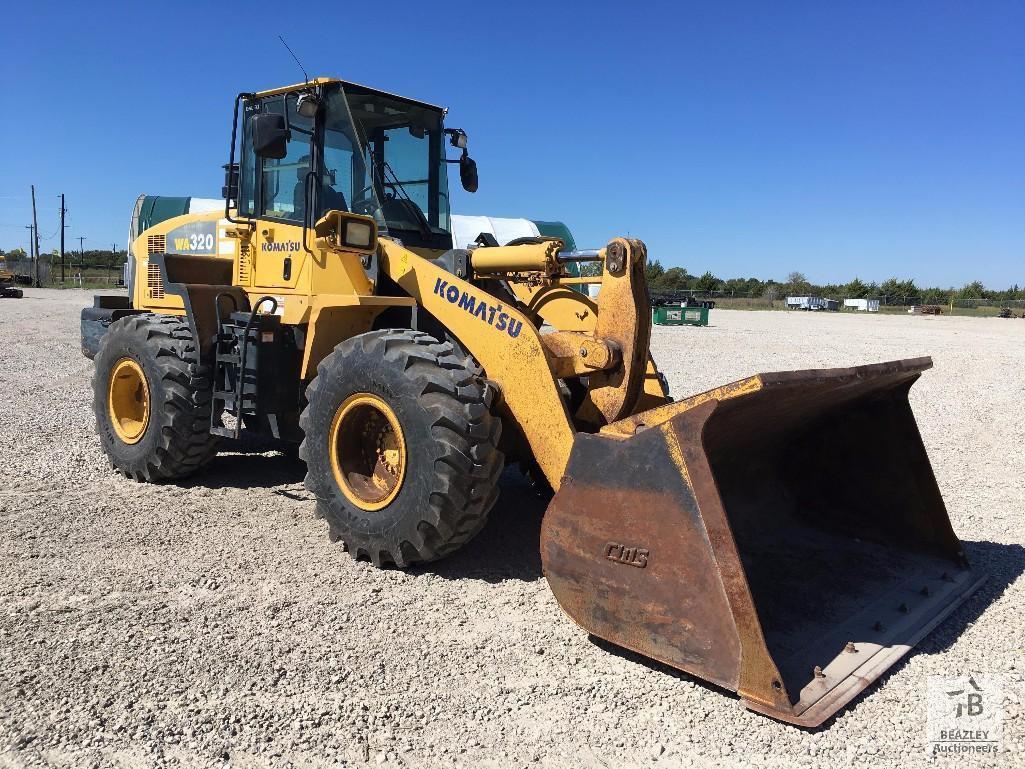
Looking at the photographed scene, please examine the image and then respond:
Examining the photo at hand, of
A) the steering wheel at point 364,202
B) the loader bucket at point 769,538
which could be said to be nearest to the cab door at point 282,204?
the steering wheel at point 364,202

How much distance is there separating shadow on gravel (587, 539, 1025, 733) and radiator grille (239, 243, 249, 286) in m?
3.96

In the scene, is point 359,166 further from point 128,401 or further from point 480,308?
point 128,401

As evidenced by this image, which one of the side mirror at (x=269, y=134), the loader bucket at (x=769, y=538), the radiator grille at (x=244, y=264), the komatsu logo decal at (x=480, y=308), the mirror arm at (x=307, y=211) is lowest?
the loader bucket at (x=769, y=538)

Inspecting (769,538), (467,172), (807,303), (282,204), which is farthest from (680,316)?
(807,303)

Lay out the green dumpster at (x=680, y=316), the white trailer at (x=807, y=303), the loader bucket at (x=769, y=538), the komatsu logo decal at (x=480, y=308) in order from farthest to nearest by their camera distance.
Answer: the white trailer at (x=807, y=303) < the green dumpster at (x=680, y=316) < the komatsu logo decal at (x=480, y=308) < the loader bucket at (x=769, y=538)

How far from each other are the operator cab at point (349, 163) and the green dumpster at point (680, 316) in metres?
23.8

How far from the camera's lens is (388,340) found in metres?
4.28

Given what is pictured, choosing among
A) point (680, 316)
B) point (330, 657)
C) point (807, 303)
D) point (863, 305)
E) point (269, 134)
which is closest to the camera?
point (330, 657)

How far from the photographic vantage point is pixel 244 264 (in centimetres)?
608

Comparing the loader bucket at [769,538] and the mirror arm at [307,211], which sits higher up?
the mirror arm at [307,211]

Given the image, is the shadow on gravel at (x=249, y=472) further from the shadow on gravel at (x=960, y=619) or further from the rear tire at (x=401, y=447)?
the shadow on gravel at (x=960, y=619)

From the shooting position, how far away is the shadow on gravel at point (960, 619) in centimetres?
316

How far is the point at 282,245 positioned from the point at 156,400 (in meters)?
1.46

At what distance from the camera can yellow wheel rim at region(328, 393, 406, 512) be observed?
4.39 m
